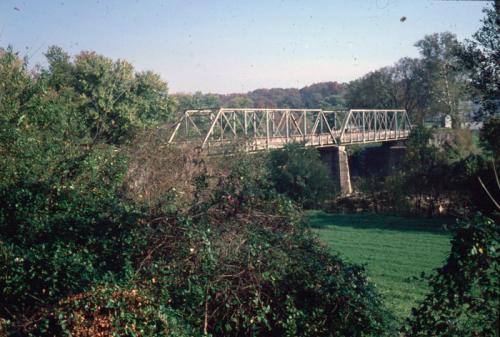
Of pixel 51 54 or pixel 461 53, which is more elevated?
pixel 51 54

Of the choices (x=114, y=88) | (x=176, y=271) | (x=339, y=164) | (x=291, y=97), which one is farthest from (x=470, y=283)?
(x=291, y=97)

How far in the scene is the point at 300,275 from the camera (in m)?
6.26

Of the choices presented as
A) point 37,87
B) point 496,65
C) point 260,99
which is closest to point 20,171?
point 37,87

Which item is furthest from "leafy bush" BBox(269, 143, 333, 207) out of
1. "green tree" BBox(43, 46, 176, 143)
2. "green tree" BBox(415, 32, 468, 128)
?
"green tree" BBox(415, 32, 468, 128)

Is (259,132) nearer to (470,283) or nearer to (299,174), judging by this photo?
(299,174)

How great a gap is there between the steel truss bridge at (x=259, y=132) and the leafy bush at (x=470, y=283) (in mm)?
16482

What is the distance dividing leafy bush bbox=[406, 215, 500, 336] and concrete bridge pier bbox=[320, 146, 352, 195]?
38.6 metres

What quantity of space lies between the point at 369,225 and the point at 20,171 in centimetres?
2184

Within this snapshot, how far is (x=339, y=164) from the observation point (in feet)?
155

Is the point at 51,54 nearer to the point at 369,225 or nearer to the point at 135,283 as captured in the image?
the point at 369,225

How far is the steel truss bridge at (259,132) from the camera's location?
1058 inches

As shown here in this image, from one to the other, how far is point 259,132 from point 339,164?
8.43 m

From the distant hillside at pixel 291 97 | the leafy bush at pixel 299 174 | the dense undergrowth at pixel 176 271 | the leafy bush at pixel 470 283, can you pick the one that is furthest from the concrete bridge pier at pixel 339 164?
the leafy bush at pixel 470 283

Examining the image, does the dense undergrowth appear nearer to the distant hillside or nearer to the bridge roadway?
the bridge roadway
